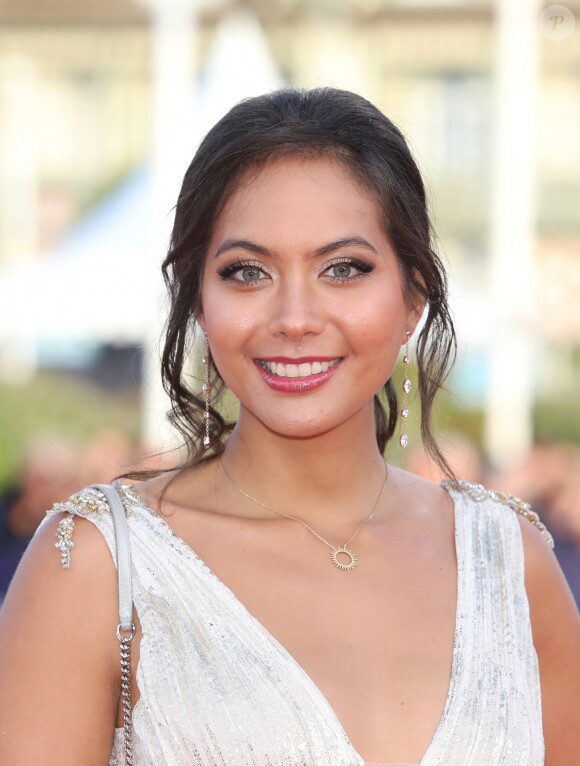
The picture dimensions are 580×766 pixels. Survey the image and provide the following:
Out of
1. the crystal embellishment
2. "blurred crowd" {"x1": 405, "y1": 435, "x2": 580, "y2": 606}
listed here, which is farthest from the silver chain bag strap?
"blurred crowd" {"x1": 405, "y1": 435, "x2": 580, "y2": 606}

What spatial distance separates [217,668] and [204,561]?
0.27m

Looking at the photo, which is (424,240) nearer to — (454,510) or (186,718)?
(454,510)

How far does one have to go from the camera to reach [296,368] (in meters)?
2.37

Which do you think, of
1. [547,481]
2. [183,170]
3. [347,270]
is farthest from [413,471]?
[347,270]

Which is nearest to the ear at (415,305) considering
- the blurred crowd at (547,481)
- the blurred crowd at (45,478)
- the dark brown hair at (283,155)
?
the dark brown hair at (283,155)

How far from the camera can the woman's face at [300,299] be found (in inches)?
92.5

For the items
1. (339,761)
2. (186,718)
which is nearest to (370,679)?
(339,761)

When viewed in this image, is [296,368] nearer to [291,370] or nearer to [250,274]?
[291,370]

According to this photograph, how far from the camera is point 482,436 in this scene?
7.47m

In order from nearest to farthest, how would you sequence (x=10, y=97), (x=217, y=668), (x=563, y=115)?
(x=217, y=668) → (x=563, y=115) → (x=10, y=97)

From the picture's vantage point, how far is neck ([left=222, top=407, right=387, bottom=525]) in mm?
2582

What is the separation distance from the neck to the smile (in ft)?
0.76

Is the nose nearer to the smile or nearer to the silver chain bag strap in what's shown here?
the smile

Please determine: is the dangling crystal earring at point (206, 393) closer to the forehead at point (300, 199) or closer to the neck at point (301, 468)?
the neck at point (301, 468)
